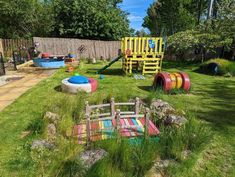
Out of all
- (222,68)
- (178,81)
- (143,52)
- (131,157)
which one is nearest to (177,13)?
(222,68)

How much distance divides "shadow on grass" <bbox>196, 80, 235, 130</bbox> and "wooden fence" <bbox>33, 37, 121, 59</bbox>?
12.7 m

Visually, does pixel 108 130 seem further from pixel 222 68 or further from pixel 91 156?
pixel 222 68

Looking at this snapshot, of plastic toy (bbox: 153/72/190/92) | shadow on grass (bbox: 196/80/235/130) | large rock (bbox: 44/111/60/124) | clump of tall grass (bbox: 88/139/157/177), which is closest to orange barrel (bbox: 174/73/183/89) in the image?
plastic toy (bbox: 153/72/190/92)

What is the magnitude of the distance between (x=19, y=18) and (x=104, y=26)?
9907 millimetres

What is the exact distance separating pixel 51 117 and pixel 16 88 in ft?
16.4

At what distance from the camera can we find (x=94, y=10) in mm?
22203

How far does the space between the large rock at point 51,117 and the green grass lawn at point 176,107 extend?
1.42ft

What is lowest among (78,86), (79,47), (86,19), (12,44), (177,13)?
(78,86)

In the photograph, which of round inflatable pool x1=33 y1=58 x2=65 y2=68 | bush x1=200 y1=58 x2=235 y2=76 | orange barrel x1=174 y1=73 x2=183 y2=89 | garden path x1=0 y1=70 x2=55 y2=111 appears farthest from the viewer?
round inflatable pool x1=33 y1=58 x2=65 y2=68

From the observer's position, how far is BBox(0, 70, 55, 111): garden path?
8.04m

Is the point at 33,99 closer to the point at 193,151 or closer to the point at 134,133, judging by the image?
the point at 134,133

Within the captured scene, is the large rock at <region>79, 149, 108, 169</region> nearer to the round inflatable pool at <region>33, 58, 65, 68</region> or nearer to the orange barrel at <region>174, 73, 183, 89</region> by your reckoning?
the orange barrel at <region>174, 73, 183, 89</region>

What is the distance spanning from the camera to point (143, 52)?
12.8m

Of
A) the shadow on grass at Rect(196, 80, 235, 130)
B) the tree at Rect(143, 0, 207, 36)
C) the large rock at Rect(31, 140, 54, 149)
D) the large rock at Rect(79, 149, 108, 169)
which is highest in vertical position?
the tree at Rect(143, 0, 207, 36)
